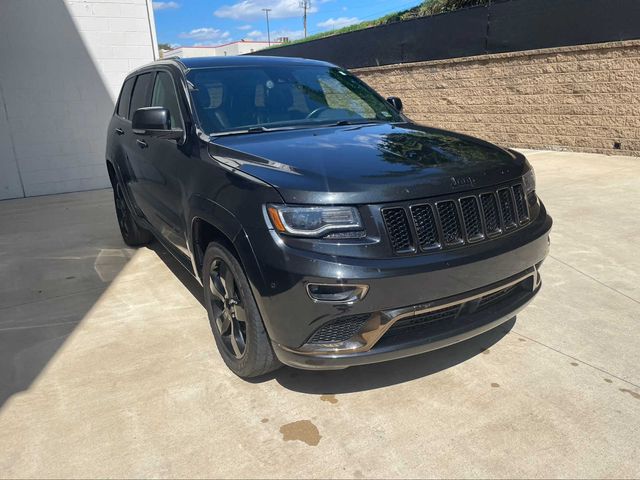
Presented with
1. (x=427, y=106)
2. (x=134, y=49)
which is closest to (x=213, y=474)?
(x=134, y=49)

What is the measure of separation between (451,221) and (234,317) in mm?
1282

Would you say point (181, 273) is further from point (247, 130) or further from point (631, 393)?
point (631, 393)

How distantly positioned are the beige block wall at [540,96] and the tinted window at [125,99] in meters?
8.49

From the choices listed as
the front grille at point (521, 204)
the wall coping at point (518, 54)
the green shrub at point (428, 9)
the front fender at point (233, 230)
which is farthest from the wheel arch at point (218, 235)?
the green shrub at point (428, 9)

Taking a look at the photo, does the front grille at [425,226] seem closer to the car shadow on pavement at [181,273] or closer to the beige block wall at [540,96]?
the car shadow on pavement at [181,273]

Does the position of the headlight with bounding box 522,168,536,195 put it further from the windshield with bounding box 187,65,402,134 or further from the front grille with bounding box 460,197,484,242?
the windshield with bounding box 187,65,402,134

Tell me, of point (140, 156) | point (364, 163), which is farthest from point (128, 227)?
point (364, 163)

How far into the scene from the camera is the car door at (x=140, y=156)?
4.03 meters

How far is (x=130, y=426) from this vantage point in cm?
248

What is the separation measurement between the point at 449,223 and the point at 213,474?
1.55m

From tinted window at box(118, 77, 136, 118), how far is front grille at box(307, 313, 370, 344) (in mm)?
3616

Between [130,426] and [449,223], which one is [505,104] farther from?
[130,426]

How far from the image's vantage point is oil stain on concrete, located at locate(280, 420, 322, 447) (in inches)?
92.8

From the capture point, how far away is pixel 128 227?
17.6 ft
